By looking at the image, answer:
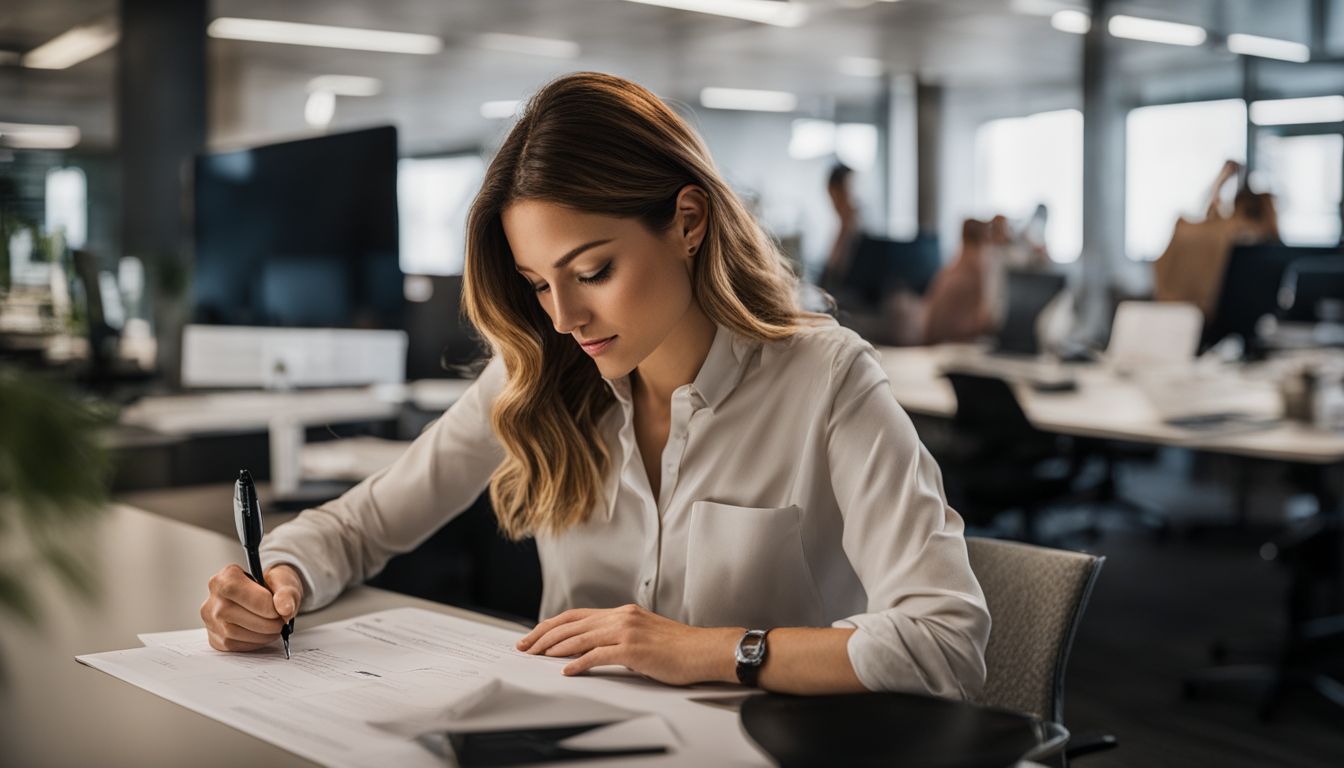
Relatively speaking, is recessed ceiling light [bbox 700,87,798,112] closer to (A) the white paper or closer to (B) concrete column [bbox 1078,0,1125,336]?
(B) concrete column [bbox 1078,0,1125,336]

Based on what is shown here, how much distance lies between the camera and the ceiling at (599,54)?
355 inches

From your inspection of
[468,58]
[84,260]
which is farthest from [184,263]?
[468,58]

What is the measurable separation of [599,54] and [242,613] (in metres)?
10.1

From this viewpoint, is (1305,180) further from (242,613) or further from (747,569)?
(242,613)

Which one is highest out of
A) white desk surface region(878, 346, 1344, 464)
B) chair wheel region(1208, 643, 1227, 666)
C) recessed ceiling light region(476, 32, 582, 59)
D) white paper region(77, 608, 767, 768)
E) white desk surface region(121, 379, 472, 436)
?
recessed ceiling light region(476, 32, 582, 59)

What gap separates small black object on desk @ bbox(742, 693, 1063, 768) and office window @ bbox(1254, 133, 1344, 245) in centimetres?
1033

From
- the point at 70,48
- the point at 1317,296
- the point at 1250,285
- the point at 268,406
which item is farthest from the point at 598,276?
the point at 70,48

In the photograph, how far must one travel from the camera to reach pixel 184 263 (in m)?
4.44

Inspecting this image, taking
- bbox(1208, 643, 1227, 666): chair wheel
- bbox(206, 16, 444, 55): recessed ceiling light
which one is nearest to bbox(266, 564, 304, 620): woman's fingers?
bbox(1208, 643, 1227, 666): chair wheel

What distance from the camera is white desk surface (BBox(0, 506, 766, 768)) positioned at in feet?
2.98

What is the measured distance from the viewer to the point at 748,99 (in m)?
13.7

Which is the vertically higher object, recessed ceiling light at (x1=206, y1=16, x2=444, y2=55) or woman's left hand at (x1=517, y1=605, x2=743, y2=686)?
recessed ceiling light at (x1=206, y1=16, x2=444, y2=55)

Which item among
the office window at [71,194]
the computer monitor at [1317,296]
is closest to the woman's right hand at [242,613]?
the computer monitor at [1317,296]

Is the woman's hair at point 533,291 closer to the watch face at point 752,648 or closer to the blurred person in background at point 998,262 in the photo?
the watch face at point 752,648
